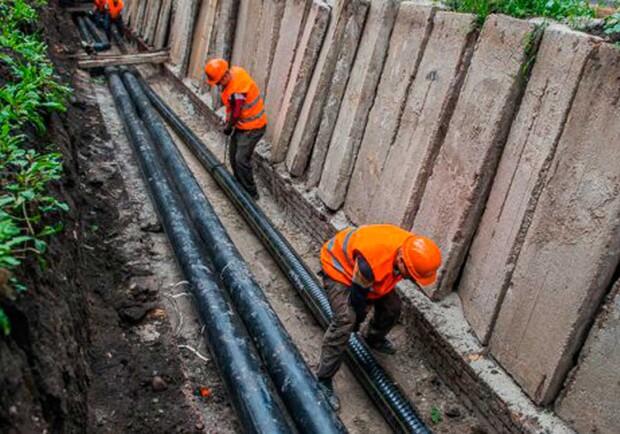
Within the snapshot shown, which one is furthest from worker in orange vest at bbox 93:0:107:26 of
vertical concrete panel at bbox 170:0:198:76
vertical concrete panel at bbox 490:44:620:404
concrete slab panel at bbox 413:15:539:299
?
vertical concrete panel at bbox 490:44:620:404

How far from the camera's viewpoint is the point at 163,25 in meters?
13.2

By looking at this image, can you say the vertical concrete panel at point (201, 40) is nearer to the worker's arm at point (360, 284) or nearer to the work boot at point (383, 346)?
the work boot at point (383, 346)

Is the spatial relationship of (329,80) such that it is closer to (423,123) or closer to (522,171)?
(423,123)

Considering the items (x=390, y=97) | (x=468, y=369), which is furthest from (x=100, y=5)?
(x=468, y=369)

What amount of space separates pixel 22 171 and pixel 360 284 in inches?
89.7

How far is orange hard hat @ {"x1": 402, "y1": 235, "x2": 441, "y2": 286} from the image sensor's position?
3555mm

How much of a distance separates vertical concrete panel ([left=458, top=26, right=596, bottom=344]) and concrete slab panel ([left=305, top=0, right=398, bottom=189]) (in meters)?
1.87

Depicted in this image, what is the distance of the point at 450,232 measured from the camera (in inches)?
169

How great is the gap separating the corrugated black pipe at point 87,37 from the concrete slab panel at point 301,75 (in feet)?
26.1

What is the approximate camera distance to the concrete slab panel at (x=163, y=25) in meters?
13.1

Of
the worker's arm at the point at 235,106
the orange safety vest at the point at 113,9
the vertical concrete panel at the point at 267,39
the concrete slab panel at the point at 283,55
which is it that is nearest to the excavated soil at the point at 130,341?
the worker's arm at the point at 235,106

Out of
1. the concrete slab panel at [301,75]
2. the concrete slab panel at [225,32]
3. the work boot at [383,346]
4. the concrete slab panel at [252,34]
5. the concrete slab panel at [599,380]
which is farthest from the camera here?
the concrete slab panel at [225,32]

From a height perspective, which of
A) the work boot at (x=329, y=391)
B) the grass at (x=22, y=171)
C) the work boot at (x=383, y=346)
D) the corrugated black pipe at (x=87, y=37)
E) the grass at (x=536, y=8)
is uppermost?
the grass at (x=536, y=8)

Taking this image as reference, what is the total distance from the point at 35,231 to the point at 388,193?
302 cm
